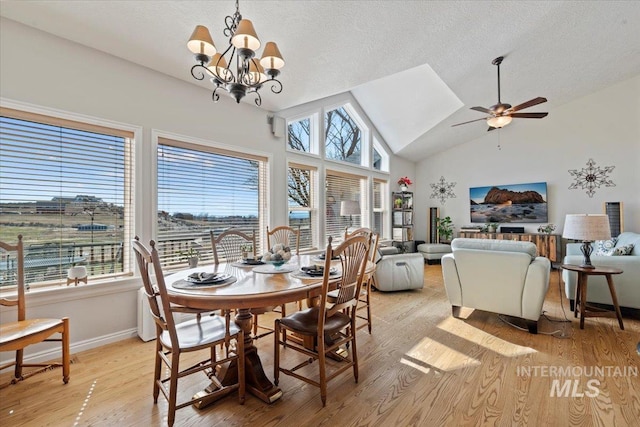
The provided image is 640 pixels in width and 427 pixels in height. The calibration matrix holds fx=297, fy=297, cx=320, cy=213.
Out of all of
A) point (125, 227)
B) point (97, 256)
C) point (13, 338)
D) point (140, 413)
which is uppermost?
point (125, 227)

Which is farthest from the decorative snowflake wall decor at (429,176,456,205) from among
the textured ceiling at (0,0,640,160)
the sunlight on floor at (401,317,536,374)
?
the sunlight on floor at (401,317,536,374)

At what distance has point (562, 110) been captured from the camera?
6.32 m

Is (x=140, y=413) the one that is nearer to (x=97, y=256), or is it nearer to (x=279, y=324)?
(x=279, y=324)

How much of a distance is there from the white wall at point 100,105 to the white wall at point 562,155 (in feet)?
19.9

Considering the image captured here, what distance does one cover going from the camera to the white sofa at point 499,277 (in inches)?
114

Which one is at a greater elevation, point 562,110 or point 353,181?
point 562,110

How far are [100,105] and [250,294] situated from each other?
243 cm

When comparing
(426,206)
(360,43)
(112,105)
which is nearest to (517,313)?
(360,43)

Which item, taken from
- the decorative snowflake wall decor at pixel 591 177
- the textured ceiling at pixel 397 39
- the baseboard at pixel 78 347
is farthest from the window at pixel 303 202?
the decorative snowflake wall decor at pixel 591 177

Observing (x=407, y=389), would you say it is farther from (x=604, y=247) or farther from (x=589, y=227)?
Result: (x=604, y=247)

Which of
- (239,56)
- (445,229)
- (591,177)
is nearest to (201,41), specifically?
(239,56)

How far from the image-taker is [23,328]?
2043 millimetres

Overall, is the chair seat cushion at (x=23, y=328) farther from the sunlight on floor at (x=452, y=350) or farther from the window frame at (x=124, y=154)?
the sunlight on floor at (x=452, y=350)

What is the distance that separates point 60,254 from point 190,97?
201cm
